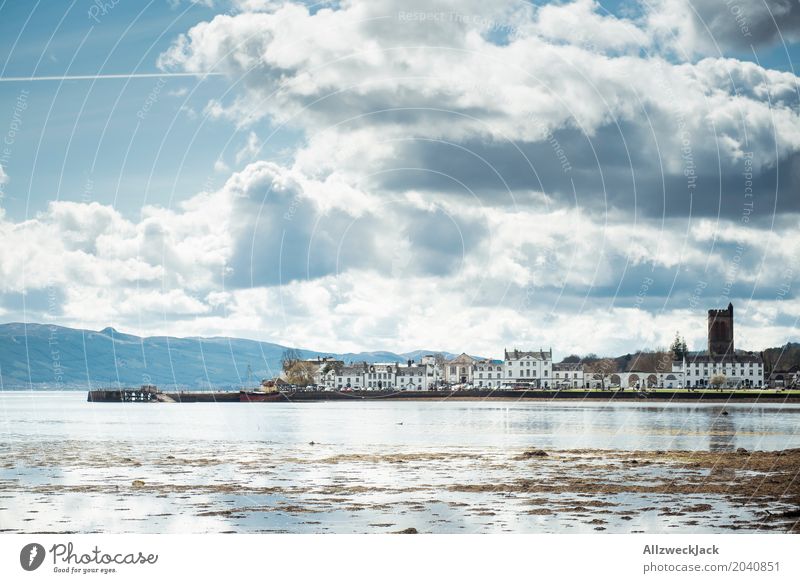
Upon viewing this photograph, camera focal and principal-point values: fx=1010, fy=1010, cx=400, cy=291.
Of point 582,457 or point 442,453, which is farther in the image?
point 442,453

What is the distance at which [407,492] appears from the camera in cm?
3681

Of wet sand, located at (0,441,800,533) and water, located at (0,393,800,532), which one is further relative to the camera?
water, located at (0,393,800,532)

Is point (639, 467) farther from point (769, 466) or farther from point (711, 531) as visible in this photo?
point (711, 531)

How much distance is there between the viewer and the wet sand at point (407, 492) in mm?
29969

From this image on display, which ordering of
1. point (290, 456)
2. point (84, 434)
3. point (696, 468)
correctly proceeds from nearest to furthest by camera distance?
point (696, 468) < point (290, 456) < point (84, 434)

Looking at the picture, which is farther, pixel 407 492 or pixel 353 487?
pixel 353 487

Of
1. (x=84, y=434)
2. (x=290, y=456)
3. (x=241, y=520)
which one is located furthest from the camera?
(x=84, y=434)

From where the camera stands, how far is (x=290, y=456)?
178 feet

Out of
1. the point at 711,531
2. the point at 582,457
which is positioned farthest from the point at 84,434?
the point at 711,531

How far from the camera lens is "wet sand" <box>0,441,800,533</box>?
98.3ft

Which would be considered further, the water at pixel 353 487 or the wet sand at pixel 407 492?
the water at pixel 353 487
